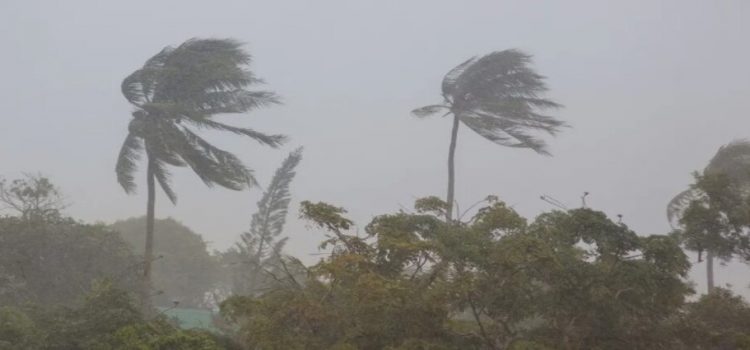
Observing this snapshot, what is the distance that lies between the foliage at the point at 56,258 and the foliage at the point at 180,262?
24.4 m

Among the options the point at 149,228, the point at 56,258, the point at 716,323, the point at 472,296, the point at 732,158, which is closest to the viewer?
the point at 472,296

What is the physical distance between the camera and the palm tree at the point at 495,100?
1989cm

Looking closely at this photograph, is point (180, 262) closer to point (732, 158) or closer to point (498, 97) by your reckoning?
point (498, 97)

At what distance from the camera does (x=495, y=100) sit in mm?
20562

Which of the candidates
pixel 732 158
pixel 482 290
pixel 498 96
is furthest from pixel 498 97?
pixel 482 290

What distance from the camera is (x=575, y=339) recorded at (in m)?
9.06

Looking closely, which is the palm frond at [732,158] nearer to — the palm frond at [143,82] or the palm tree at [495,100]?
the palm tree at [495,100]

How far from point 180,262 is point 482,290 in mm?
38800

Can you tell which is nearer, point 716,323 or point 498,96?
point 716,323

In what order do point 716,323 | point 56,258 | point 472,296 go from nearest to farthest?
point 472,296 < point 716,323 < point 56,258

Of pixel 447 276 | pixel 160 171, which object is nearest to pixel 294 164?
pixel 160 171

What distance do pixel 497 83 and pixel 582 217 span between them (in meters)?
11.7

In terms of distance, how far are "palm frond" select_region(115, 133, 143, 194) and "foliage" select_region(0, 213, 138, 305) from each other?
2238 millimetres

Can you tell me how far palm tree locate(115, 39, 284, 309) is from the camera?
57.4 ft
